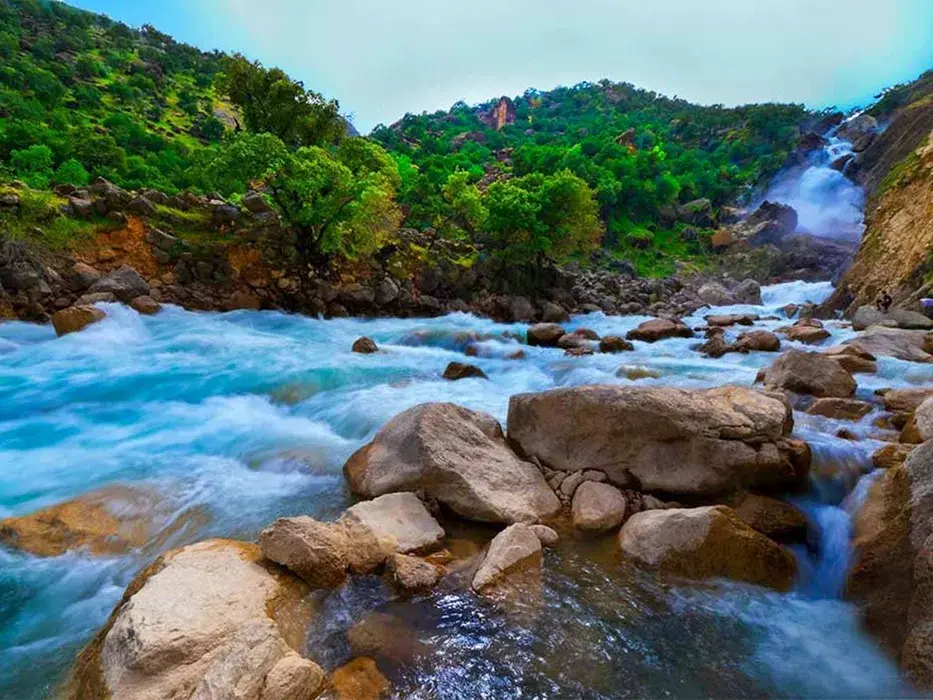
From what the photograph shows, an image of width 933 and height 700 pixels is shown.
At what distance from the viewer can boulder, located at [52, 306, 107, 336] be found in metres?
14.5

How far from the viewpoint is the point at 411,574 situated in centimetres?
428

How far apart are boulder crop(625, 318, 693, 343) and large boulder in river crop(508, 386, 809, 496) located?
13.2 meters

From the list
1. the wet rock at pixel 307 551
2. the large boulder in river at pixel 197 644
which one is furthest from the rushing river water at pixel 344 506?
the large boulder in river at pixel 197 644

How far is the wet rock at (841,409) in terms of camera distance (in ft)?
24.1

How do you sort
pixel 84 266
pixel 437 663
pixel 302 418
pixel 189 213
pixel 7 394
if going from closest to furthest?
pixel 437 663 → pixel 302 418 → pixel 7 394 → pixel 84 266 → pixel 189 213

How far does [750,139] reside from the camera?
77188mm

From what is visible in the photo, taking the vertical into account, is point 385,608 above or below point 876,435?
below

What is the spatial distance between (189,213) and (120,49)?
3198 inches

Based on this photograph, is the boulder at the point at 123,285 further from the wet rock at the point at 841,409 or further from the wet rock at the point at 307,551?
the wet rock at the point at 841,409

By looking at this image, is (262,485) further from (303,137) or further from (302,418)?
(303,137)

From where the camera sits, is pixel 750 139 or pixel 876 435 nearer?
pixel 876 435

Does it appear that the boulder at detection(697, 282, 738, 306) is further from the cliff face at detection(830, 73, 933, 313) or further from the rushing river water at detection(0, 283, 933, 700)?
the rushing river water at detection(0, 283, 933, 700)

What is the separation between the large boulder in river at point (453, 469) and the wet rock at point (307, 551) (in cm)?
148

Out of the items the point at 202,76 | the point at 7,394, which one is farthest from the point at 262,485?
the point at 202,76
